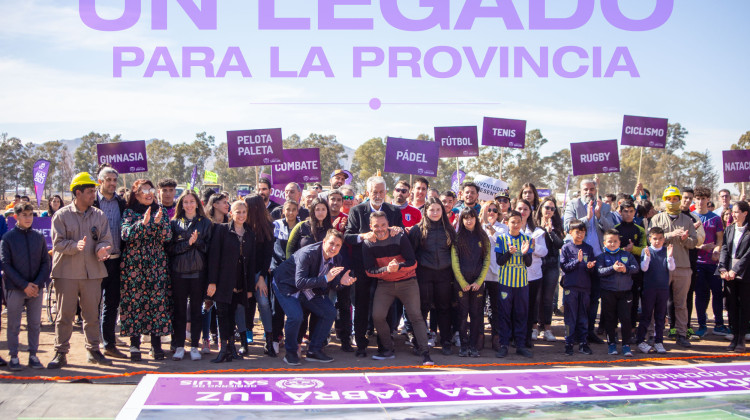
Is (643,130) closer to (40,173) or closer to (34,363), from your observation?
(34,363)

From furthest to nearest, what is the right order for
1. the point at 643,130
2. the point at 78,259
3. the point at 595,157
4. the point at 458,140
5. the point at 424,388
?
1. the point at 458,140
2. the point at 643,130
3. the point at 595,157
4. the point at 78,259
5. the point at 424,388

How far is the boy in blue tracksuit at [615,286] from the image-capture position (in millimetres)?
7238

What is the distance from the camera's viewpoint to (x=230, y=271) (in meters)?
6.64

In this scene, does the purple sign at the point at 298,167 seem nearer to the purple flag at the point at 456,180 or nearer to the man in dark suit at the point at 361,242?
the man in dark suit at the point at 361,242

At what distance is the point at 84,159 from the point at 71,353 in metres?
60.6

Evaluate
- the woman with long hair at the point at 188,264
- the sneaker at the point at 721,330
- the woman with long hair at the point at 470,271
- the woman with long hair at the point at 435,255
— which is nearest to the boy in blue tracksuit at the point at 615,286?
the woman with long hair at the point at 470,271

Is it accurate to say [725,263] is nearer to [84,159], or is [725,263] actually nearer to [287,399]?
[287,399]

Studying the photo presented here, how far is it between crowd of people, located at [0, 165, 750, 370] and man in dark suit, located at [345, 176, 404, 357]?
0.06 feet

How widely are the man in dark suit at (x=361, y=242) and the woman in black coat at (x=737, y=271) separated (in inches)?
169

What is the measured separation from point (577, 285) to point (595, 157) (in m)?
4.92

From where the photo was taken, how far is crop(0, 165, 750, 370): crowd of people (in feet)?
21.0

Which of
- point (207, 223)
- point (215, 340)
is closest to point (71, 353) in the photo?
point (215, 340)

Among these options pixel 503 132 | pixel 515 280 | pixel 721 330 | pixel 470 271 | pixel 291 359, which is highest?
pixel 503 132

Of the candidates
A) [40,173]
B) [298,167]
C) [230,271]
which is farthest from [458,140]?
[40,173]
